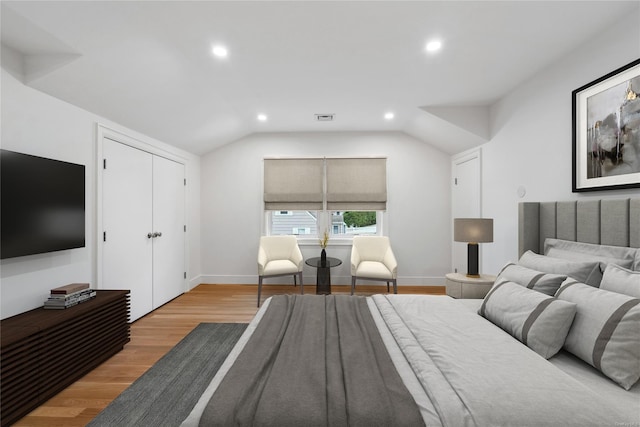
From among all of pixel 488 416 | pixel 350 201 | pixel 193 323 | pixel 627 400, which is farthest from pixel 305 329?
pixel 350 201

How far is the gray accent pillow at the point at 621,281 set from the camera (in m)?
1.32

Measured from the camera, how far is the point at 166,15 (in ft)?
6.03

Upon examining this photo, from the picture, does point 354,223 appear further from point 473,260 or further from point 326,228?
point 473,260

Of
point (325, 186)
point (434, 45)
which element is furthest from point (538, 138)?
point (325, 186)

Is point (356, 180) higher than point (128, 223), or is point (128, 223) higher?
point (356, 180)

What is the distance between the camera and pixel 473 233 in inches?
109

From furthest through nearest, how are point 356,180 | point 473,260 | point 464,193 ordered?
point 356,180, point 464,193, point 473,260

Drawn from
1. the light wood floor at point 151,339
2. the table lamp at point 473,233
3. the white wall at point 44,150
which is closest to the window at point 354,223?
the light wood floor at point 151,339

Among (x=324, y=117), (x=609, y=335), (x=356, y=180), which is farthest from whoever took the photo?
(x=356, y=180)

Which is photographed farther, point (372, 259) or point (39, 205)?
point (372, 259)

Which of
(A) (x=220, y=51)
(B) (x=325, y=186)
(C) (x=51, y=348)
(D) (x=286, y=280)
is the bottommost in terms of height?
(D) (x=286, y=280)

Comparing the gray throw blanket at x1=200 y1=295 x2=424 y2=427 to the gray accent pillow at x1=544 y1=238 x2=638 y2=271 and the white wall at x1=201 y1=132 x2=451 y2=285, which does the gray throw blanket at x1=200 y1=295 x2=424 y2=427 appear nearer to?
the gray accent pillow at x1=544 y1=238 x2=638 y2=271

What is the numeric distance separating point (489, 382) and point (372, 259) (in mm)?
3165

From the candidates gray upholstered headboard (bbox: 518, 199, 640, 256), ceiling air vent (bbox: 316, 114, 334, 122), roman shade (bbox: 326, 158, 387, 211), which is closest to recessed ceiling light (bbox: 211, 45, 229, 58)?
ceiling air vent (bbox: 316, 114, 334, 122)
